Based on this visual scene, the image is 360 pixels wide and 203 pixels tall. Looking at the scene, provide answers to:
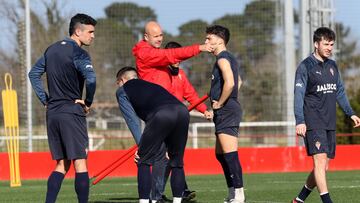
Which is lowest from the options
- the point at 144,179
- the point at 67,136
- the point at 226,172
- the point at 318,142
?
the point at 226,172

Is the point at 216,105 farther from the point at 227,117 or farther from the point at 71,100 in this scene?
the point at 71,100

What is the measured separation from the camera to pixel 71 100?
1046cm

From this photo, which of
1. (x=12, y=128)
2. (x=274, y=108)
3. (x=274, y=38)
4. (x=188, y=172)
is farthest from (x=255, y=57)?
(x=12, y=128)

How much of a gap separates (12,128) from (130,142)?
6.58 metres

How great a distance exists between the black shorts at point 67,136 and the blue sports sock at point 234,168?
6.56ft

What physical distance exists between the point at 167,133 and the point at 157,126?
142 millimetres

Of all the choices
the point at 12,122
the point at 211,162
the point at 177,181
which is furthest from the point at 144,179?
the point at 211,162

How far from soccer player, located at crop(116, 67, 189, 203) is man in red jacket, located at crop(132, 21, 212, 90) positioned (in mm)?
472

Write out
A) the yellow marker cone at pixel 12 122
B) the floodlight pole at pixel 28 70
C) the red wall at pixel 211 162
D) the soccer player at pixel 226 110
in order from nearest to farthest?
the soccer player at pixel 226 110 → the yellow marker cone at pixel 12 122 → the red wall at pixel 211 162 → the floodlight pole at pixel 28 70

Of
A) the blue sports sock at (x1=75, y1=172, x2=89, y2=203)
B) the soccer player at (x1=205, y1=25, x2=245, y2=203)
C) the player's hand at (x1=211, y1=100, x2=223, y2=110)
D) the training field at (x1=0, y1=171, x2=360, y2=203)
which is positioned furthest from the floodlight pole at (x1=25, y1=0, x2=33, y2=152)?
the blue sports sock at (x1=75, y1=172, x2=89, y2=203)

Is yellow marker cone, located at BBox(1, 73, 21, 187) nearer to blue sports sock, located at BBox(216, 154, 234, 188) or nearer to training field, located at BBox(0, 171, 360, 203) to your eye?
training field, located at BBox(0, 171, 360, 203)

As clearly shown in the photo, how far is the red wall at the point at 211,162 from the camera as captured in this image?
21688 millimetres

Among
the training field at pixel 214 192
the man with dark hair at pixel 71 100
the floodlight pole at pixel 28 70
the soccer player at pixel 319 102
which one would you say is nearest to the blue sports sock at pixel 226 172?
the training field at pixel 214 192

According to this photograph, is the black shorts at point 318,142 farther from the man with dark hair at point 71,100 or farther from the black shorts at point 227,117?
the man with dark hair at point 71,100
